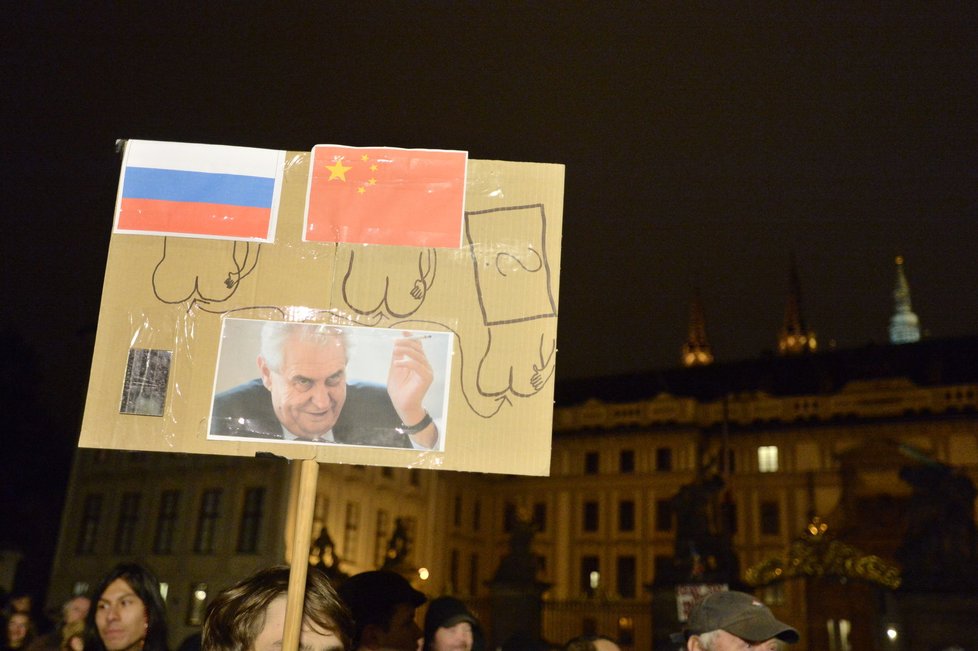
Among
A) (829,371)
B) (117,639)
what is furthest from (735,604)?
(829,371)

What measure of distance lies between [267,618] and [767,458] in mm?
49169

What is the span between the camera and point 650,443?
52250 millimetres

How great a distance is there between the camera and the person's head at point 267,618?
253 centimetres

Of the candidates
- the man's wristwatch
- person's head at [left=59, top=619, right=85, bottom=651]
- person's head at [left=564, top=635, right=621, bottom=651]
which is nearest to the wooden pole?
the man's wristwatch

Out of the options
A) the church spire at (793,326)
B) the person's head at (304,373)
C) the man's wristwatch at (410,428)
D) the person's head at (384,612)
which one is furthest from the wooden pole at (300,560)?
the church spire at (793,326)

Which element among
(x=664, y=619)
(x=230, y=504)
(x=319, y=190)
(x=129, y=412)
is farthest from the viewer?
(x=230, y=504)

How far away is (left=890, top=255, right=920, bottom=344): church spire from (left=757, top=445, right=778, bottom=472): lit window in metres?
41.3

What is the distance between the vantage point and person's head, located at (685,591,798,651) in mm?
3498

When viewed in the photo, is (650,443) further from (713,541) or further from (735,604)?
(735,604)

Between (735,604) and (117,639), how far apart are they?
2.42m

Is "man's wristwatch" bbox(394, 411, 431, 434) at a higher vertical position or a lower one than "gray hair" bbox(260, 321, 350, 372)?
lower

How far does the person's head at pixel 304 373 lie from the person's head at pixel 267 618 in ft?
2.29

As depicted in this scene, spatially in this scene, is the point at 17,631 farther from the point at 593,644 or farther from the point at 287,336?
the point at 287,336

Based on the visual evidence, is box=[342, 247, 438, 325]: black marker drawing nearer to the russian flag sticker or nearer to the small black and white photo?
the russian flag sticker
